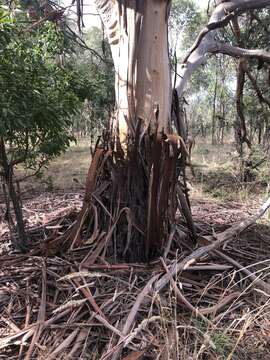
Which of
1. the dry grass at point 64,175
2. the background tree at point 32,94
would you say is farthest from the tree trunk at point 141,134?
the dry grass at point 64,175

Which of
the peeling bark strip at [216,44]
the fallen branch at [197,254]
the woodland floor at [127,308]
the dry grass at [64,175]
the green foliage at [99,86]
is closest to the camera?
the woodland floor at [127,308]

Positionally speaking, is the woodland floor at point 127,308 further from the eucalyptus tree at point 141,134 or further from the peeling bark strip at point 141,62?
the peeling bark strip at point 141,62

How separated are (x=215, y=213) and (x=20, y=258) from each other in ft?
7.84

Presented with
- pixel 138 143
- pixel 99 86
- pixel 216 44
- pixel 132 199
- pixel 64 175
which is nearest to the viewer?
pixel 138 143

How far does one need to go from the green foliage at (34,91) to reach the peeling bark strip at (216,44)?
1.71 m

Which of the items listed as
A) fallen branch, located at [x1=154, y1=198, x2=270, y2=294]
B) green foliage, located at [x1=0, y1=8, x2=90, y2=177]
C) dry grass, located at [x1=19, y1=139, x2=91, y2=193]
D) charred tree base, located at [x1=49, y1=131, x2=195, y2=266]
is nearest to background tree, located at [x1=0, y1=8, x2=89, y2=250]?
green foliage, located at [x1=0, y1=8, x2=90, y2=177]

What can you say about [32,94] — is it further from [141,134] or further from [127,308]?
[127,308]

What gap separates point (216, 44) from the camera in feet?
18.7

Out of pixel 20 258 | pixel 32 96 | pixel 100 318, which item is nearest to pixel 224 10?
pixel 32 96

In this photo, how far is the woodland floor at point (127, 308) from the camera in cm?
230

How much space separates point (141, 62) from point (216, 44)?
2970 millimetres

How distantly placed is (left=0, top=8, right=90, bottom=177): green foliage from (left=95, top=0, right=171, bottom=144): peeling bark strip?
57cm

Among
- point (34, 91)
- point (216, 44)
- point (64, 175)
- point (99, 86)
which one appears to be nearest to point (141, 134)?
point (34, 91)

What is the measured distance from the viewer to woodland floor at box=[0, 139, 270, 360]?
7.56 ft
